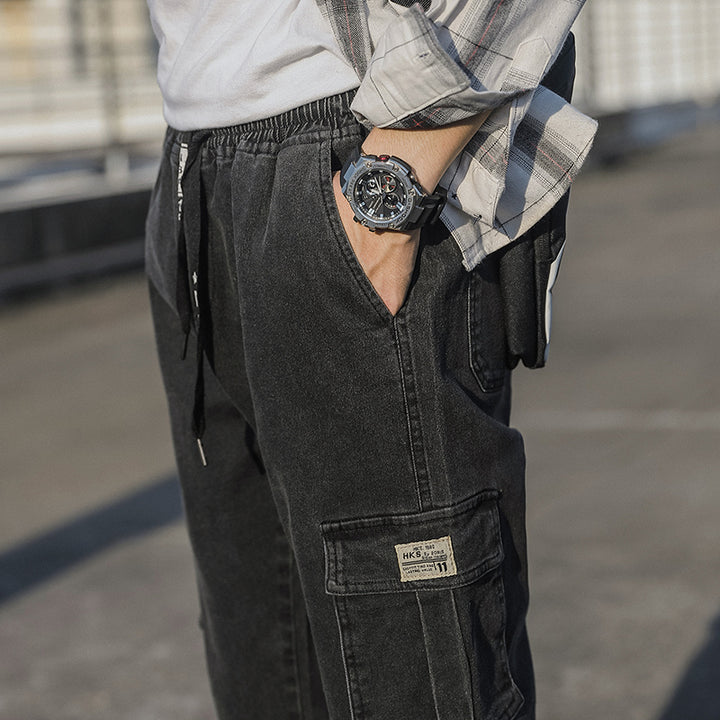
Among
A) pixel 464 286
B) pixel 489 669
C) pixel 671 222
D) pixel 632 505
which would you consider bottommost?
pixel 671 222

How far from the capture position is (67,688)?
2881mm

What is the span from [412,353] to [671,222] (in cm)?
941

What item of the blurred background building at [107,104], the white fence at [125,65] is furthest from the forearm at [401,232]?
the white fence at [125,65]

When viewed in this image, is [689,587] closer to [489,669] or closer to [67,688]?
[67,688]

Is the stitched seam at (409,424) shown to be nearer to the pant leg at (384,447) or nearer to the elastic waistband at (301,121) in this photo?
the pant leg at (384,447)

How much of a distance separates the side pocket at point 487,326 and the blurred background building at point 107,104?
694 cm

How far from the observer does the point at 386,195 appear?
46.5 inches

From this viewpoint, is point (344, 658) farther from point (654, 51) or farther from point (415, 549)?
point (654, 51)

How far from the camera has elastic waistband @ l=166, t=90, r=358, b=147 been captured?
1.30 m

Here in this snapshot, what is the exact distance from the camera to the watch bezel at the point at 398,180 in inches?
47.5

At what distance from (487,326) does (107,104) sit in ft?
29.2

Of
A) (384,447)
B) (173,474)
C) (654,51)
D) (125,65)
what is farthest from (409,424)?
(654,51)

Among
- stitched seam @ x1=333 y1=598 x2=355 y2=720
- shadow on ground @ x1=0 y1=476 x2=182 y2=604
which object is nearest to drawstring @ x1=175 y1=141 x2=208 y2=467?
stitched seam @ x1=333 y1=598 x2=355 y2=720

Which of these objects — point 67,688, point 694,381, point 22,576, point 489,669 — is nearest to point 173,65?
point 489,669
